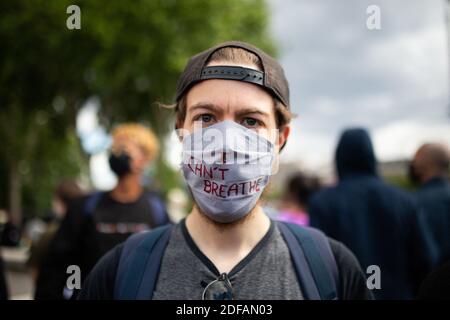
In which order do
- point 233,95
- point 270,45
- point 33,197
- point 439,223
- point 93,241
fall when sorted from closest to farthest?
point 233,95 → point 93,241 → point 439,223 → point 270,45 → point 33,197

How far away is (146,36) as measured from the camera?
62.4ft

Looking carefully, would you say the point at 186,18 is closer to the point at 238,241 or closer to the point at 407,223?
the point at 407,223

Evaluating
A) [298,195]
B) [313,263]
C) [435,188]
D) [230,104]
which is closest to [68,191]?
[298,195]

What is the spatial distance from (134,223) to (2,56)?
11.6 m

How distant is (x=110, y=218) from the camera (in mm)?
3502

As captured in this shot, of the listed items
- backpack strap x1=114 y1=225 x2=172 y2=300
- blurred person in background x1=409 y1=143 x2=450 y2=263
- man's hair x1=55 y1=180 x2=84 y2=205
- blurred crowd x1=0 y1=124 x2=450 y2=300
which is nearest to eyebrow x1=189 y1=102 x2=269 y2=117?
backpack strap x1=114 y1=225 x2=172 y2=300

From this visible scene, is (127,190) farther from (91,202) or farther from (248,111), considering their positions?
(248,111)

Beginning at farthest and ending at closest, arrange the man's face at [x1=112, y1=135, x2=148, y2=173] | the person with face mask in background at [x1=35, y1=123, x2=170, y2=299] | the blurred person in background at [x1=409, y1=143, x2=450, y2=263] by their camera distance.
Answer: the blurred person in background at [x1=409, y1=143, x2=450, y2=263] < the man's face at [x1=112, y1=135, x2=148, y2=173] < the person with face mask in background at [x1=35, y1=123, x2=170, y2=299]

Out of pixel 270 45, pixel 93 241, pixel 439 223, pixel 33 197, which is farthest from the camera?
pixel 33 197

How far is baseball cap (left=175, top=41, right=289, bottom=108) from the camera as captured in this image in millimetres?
1780

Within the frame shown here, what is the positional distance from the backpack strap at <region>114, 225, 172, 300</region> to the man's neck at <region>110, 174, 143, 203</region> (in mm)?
1876

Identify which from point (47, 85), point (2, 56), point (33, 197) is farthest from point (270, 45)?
point (33, 197)

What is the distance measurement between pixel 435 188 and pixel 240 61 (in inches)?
124

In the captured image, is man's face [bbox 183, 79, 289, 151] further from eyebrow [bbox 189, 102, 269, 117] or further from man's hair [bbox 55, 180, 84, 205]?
man's hair [bbox 55, 180, 84, 205]
